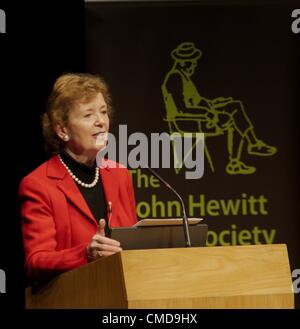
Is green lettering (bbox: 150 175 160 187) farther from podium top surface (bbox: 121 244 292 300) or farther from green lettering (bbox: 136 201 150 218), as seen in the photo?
podium top surface (bbox: 121 244 292 300)

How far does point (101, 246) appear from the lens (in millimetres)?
2629

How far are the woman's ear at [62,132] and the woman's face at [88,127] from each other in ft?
0.04

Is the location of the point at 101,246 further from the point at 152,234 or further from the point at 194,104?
the point at 194,104

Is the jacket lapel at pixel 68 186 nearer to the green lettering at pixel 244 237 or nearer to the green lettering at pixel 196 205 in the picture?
the green lettering at pixel 196 205

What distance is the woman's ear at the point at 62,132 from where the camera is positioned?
337cm

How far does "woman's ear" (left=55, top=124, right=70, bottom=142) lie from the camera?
11.0ft

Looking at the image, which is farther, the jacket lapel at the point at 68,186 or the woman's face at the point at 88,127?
the woman's face at the point at 88,127

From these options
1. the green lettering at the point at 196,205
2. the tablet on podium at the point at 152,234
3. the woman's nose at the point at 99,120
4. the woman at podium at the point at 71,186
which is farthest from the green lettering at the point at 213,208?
the tablet on podium at the point at 152,234

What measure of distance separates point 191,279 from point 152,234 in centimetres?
25

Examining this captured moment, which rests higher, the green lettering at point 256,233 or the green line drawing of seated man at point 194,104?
the green line drawing of seated man at point 194,104

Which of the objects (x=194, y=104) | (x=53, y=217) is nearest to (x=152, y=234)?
(x=53, y=217)

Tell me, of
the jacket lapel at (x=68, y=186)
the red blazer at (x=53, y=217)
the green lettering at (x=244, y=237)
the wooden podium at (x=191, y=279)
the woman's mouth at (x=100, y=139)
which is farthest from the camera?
the green lettering at (x=244, y=237)
